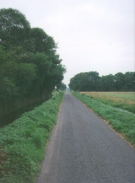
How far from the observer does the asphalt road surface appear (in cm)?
756

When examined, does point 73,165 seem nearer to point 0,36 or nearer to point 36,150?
point 36,150

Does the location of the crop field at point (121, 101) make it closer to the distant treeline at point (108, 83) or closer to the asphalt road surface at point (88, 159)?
the asphalt road surface at point (88, 159)

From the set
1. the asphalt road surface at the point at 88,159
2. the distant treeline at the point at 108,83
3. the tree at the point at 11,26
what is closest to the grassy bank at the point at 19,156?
the asphalt road surface at the point at 88,159

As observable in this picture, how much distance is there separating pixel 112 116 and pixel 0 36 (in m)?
22.5

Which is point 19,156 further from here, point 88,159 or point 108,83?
point 108,83

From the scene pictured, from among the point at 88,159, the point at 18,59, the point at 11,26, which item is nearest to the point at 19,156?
the point at 88,159

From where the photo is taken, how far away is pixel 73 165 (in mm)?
8680

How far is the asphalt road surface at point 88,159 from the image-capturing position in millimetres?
7559

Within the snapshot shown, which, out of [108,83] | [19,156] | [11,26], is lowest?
[19,156]

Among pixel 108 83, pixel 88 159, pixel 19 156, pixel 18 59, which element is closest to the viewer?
pixel 19 156

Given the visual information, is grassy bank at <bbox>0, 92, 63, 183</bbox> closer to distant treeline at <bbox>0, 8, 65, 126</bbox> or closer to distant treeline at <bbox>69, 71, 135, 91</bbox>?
distant treeline at <bbox>0, 8, 65, 126</bbox>

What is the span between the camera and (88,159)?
30.8 ft

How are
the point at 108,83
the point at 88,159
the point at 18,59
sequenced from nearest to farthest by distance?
the point at 88,159 < the point at 18,59 < the point at 108,83

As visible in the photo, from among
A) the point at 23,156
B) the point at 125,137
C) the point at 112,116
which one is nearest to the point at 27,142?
the point at 23,156
